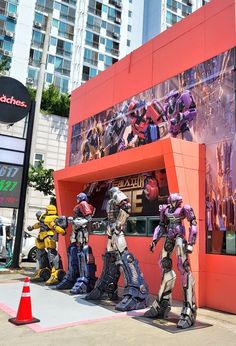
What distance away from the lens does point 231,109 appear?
770 cm

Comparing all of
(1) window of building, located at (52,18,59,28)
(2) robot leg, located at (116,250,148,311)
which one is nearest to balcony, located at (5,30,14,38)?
(1) window of building, located at (52,18,59,28)

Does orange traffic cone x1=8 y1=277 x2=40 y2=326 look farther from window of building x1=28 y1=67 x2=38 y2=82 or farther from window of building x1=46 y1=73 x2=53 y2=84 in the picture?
window of building x1=46 y1=73 x2=53 y2=84

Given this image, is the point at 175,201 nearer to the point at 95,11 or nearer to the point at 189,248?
the point at 189,248

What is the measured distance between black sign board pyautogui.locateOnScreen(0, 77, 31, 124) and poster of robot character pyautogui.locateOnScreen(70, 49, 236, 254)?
395cm

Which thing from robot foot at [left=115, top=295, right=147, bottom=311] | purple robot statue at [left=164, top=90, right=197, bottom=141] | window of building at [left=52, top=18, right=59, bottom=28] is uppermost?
window of building at [left=52, top=18, right=59, bottom=28]

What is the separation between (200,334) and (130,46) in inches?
1756

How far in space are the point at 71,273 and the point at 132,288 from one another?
8.18 feet

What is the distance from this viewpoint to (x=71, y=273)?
8891 mm

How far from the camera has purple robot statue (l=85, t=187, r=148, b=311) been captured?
6832 millimetres

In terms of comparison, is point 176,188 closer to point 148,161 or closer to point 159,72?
point 148,161

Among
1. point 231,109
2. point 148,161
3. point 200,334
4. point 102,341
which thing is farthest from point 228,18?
point 102,341

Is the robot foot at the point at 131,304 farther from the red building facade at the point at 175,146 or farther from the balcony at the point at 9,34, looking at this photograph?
the balcony at the point at 9,34

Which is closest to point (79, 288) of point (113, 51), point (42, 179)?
point (42, 179)

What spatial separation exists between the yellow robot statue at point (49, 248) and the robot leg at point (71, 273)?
2.13 feet
